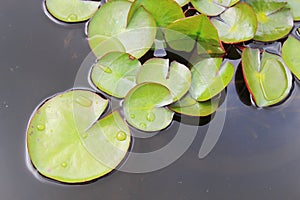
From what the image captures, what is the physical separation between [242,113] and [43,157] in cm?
61

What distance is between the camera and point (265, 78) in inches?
50.7

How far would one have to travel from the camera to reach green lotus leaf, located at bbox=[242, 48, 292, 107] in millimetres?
1274

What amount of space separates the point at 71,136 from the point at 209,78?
1.46 feet

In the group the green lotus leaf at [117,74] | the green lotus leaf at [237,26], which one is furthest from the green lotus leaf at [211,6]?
the green lotus leaf at [117,74]

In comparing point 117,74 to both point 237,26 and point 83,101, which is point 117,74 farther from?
point 237,26

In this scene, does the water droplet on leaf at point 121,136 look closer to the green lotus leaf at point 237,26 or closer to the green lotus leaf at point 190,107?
the green lotus leaf at point 190,107

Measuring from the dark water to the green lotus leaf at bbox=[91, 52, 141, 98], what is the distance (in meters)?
0.11

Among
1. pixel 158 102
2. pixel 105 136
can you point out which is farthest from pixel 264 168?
pixel 105 136

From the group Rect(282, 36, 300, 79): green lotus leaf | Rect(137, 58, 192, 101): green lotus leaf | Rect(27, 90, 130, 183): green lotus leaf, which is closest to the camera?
Rect(27, 90, 130, 183): green lotus leaf

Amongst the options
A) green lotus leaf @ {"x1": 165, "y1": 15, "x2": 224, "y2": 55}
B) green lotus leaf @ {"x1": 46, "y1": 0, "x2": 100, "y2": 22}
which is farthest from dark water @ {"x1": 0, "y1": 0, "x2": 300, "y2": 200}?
green lotus leaf @ {"x1": 165, "y1": 15, "x2": 224, "y2": 55}

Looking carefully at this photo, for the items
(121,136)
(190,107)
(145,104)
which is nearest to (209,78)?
(190,107)

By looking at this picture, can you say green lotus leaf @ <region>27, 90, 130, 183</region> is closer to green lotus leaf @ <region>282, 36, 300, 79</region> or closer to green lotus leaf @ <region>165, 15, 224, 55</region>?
green lotus leaf @ <region>165, 15, 224, 55</region>

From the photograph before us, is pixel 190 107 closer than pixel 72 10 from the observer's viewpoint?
Yes

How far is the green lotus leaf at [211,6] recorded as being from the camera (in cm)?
138
